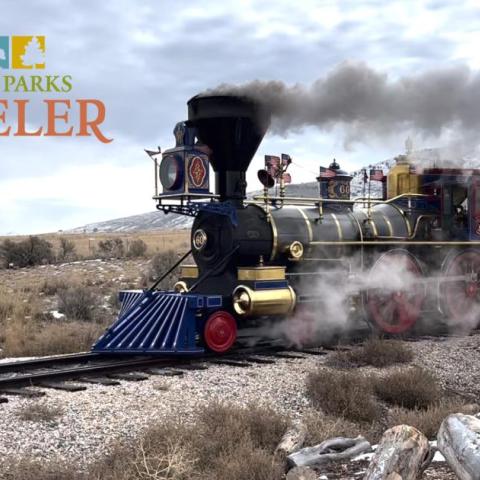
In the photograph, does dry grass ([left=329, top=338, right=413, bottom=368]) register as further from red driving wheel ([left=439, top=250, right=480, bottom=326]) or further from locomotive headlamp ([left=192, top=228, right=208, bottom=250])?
red driving wheel ([left=439, top=250, right=480, bottom=326])

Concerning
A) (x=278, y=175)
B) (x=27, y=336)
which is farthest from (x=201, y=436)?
(x=27, y=336)

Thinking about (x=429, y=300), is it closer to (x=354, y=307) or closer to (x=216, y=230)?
(x=354, y=307)

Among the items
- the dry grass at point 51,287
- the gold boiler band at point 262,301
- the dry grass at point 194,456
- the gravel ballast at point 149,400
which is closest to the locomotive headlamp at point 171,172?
the gold boiler band at point 262,301

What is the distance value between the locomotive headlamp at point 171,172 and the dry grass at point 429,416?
477 cm

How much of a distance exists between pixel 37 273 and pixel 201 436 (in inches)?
894

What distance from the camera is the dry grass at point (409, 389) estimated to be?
7.59 m

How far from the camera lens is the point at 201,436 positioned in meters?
5.74

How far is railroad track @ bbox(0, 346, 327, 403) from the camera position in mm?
7812

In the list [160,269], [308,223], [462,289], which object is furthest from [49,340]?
[160,269]

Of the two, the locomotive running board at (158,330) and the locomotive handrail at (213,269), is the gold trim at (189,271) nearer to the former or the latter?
the locomotive handrail at (213,269)

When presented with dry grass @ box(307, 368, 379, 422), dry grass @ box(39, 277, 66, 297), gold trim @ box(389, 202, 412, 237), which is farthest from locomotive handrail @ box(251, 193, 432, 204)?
dry grass @ box(39, 277, 66, 297)

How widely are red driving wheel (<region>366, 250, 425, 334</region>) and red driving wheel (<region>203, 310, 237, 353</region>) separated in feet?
9.56

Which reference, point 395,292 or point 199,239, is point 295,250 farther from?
point 395,292

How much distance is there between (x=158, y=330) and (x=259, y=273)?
175cm
